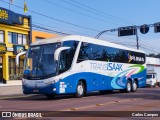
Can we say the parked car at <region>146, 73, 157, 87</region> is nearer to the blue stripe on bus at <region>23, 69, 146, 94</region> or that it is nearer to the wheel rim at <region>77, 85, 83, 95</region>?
the blue stripe on bus at <region>23, 69, 146, 94</region>

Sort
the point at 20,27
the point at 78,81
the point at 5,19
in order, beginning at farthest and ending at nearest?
the point at 20,27, the point at 5,19, the point at 78,81

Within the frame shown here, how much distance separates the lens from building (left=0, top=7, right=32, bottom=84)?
140 feet

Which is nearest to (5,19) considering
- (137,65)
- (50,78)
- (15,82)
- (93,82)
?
(15,82)

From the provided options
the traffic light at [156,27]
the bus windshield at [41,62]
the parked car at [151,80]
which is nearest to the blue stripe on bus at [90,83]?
the bus windshield at [41,62]

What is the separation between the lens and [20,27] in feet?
150

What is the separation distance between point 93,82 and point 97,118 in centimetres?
1209

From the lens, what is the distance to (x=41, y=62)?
65.4 ft

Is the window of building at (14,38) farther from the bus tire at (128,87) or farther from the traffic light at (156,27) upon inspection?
the bus tire at (128,87)

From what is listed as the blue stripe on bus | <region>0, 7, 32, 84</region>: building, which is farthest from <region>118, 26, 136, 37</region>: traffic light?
<region>0, 7, 32, 84</region>: building

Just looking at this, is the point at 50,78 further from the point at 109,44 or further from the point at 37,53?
the point at 109,44

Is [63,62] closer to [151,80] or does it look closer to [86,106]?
[86,106]

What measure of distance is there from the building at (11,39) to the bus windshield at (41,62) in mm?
21953

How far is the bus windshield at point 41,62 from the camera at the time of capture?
19642 millimetres

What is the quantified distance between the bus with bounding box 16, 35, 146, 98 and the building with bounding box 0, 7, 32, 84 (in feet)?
64.2
